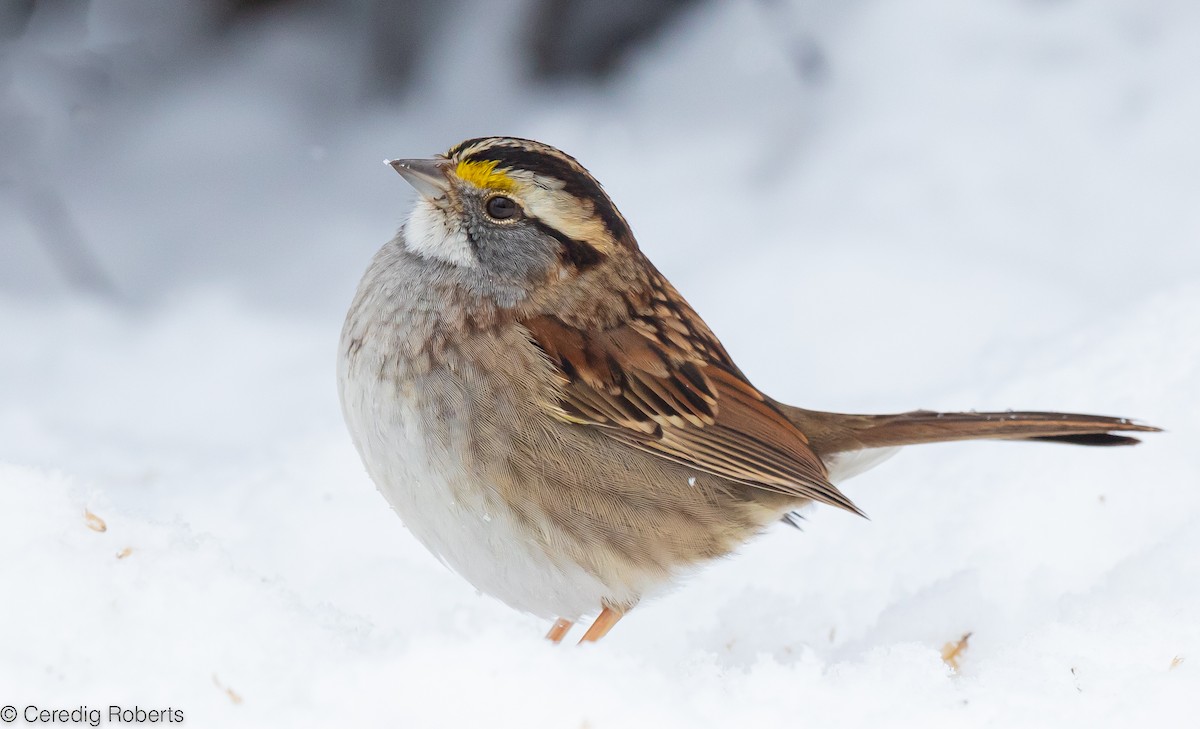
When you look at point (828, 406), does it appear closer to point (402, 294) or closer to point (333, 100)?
point (402, 294)

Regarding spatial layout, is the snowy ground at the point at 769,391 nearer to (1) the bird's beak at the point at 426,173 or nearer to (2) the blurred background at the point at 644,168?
(2) the blurred background at the point at 644,168

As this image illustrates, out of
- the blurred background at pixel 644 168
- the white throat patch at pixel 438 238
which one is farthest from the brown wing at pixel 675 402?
the blurred background at pixel 644 168

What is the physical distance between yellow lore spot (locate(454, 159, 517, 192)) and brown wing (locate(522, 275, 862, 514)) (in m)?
0.32

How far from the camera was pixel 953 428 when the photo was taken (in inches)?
115

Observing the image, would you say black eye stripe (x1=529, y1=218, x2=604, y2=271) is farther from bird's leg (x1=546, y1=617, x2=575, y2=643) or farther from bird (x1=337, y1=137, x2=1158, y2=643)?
bird's leg (x1=546, y1=617, x2=575, y2=643)

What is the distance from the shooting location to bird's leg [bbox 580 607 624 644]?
8.83 ft

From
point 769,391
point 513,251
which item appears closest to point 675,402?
point 513,251

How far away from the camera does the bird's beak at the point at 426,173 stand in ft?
8.81

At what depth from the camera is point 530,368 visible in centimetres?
256

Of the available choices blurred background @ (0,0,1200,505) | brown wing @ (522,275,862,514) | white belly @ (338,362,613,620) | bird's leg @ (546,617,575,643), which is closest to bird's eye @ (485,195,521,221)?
brown wing @ (522,275,862,514)

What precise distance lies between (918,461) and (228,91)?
3.50 meters

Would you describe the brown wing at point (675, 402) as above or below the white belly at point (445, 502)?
above

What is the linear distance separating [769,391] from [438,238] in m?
2.06

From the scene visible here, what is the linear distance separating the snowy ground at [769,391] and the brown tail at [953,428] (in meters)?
0.34
